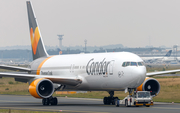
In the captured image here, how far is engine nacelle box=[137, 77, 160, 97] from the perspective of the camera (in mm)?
40000

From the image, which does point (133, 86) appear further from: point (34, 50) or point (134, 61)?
point (34, 50)

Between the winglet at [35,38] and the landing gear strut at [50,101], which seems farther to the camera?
the winglet at [35,38]

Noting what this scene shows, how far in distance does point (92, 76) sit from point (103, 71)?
1.92 metres

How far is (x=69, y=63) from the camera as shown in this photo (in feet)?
145

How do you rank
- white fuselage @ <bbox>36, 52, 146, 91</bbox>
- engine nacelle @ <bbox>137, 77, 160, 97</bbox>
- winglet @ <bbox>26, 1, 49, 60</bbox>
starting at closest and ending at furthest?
1. white fuselage @ <bbox>36, 52, 146, 91</bbox>
2. engine nacelle @ <bbox>137, 77, 160, 97</bbox>
3. winglet @ <bbox>26, 1, 49, 60</bbox>

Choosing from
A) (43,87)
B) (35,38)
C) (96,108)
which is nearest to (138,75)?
(96,108)

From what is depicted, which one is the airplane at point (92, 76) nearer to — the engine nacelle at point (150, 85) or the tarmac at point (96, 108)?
the engine nacelle at point (150, 85)

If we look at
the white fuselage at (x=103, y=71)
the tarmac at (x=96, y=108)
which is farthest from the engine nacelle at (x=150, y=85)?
the white fuselage at (x=103, y=71)

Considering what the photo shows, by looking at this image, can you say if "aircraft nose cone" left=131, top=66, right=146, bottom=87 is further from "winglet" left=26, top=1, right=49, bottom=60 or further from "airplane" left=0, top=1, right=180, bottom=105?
"winglet" left=26, top=1, right=49, bottom=60

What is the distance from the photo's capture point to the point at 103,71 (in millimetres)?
37562

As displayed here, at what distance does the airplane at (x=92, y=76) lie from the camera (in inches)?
1403

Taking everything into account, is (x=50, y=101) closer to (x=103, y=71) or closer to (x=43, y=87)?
(x=43, y=87)

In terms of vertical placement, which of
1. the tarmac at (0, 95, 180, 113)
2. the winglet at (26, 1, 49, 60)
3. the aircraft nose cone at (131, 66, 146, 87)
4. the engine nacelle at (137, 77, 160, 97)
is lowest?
the tarmac at (0, 95, 180, 113)

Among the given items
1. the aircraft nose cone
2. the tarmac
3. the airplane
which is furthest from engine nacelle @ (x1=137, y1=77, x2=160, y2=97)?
the aircraft nose cone
